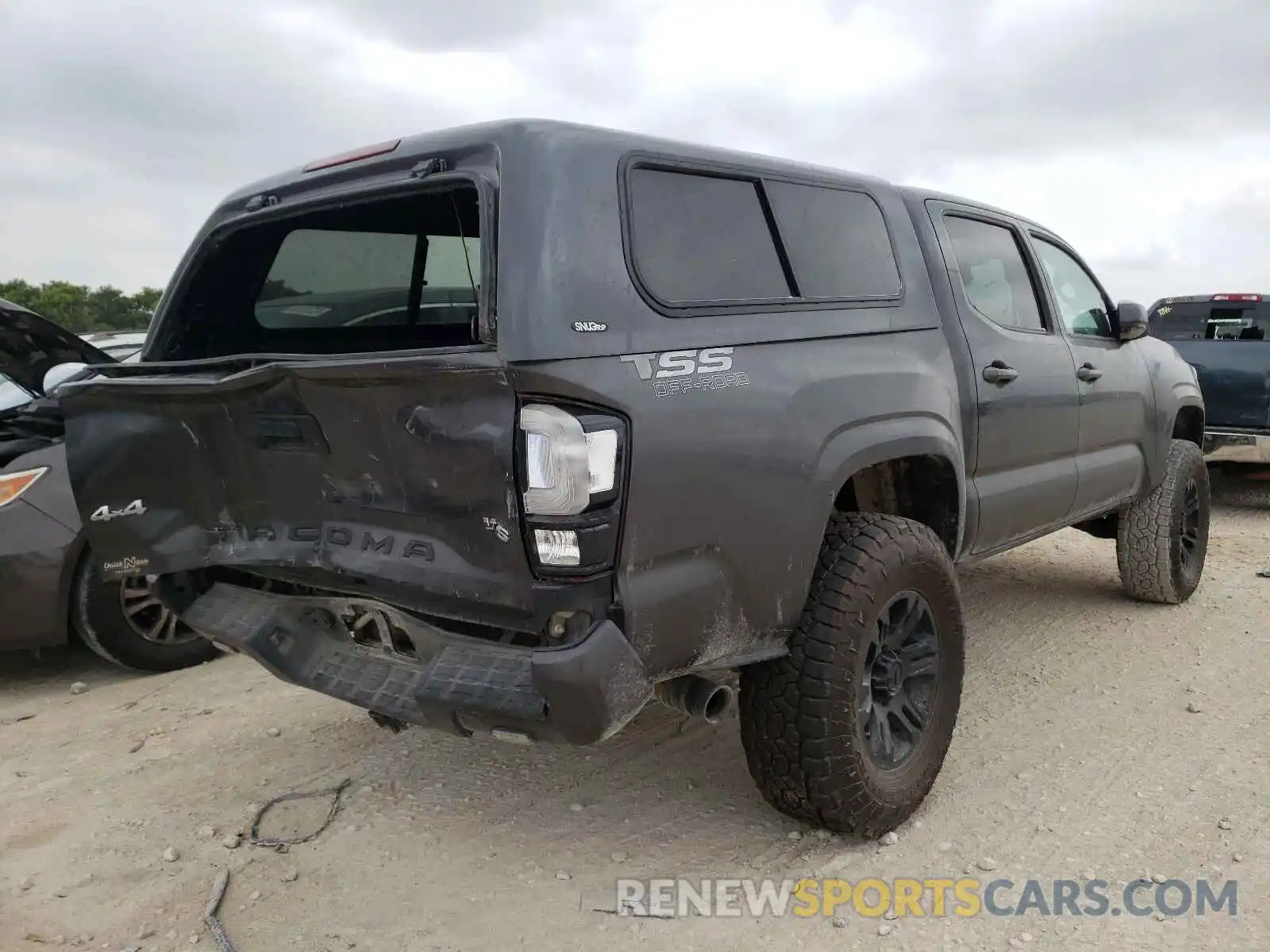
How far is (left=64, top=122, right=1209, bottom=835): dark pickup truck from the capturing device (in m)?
2.27

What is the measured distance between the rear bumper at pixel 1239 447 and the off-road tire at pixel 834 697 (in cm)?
625

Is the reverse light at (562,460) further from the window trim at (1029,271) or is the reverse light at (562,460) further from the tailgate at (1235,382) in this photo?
the tailgate at (1235,382)

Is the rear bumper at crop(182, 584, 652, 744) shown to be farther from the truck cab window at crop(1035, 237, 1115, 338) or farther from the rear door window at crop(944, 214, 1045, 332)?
the truck cab window at crop(1035, 237, 1115, 338)

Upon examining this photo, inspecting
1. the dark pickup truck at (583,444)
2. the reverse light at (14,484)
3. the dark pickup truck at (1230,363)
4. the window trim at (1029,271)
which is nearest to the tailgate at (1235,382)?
the dark pickup truck at (1230,363)

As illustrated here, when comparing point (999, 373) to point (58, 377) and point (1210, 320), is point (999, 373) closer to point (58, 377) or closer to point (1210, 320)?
point (58, 377)

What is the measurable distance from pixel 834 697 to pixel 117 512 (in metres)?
2.25

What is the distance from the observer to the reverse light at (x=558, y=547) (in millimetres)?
2229

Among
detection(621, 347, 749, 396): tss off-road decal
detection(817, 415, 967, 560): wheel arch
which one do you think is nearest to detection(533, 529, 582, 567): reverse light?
detection(621, 347, 749, 396): tss off-road decal

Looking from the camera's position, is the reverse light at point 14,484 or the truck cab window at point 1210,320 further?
the truck cab window at point 1210,320

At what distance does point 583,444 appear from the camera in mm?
2195

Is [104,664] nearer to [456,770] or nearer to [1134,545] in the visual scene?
[456,770]

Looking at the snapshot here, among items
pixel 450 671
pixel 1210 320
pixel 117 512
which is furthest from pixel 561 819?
pixel 1210 320

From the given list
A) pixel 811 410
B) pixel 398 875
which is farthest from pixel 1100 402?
pixel 398 875

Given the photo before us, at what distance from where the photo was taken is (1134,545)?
526 cm
